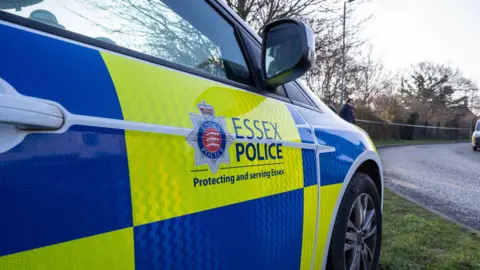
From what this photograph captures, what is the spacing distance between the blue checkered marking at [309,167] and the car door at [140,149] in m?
0.01

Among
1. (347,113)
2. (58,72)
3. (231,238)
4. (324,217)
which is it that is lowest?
(324,217)

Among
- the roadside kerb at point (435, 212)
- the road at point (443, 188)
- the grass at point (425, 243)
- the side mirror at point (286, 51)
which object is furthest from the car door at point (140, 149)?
the road at point (443, 188)

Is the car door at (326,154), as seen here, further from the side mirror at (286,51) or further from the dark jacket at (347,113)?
the dark jacket at (347,113)

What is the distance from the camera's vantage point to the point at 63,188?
791mm

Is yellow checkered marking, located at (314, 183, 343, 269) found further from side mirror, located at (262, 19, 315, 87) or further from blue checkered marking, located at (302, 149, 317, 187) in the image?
side mirror, located at (262, 19, 315, 87)

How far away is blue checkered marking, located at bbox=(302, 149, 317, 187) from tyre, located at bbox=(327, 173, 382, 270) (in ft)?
1.40

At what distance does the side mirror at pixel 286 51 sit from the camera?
1591mm

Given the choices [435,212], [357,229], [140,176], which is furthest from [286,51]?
[435,212]

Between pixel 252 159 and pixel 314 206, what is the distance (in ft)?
1.86

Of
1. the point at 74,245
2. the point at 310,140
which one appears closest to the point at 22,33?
the point at 74,245

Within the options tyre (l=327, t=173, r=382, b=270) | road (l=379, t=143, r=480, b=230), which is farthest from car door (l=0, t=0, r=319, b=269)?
road (l=379, t=143, r=480, b=230)

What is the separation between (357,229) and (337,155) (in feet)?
1.83

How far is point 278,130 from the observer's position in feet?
5.20

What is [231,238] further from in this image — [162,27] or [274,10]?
[274,10]
